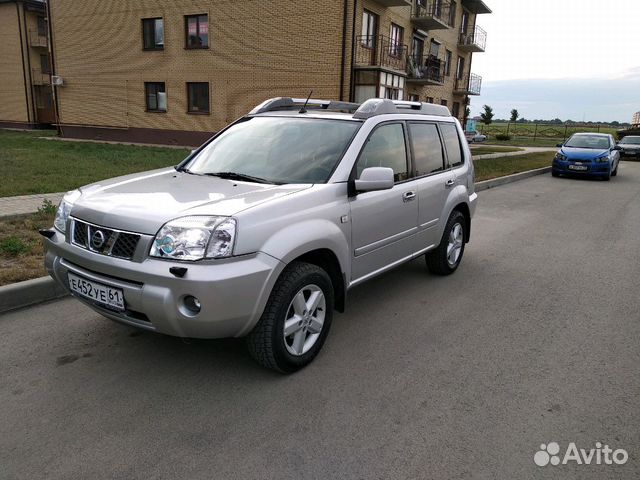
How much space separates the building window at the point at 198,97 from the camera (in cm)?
2353

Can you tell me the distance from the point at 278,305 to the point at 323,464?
3.17ft

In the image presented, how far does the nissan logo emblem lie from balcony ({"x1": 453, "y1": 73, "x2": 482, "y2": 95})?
3490 centimetres

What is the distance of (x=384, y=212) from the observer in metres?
4.11

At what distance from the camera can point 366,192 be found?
387 centimetres

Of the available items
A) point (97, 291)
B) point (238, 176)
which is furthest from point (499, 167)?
point (97, 291)

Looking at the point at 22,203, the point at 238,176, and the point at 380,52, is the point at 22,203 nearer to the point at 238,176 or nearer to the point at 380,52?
the point at 238,176

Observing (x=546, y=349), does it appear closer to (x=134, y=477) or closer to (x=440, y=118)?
(x=440, y=118)

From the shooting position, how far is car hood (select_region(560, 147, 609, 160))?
1642 centimetres

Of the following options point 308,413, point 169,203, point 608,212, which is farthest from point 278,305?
point 608,212

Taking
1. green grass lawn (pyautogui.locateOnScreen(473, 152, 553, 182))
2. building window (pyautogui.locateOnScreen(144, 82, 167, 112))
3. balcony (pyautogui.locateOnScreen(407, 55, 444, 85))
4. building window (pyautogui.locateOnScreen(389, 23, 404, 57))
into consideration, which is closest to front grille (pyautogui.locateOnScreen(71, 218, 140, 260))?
green grass lawn (pyautogui.locateOnScreen(473, 152, 553, 182))

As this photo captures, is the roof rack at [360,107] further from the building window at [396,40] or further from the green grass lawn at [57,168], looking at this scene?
the building window at [396,40]

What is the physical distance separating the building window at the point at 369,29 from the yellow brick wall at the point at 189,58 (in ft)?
6.69

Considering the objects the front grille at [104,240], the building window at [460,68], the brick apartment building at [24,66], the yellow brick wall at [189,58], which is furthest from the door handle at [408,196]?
the brick apartment building at [24,66]

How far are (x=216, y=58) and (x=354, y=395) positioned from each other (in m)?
22.0
